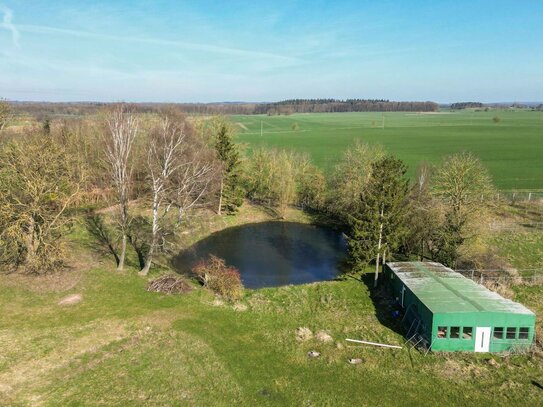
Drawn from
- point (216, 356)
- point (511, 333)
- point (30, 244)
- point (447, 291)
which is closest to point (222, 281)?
point (216, 356)

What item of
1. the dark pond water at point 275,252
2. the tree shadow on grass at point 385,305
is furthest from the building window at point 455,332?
the dark pond water at point 275,252

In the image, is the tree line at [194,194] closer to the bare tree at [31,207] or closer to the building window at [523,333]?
the bare tree at [31,207]

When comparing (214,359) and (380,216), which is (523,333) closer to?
(380,216)

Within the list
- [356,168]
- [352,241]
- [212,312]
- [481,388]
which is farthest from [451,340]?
[356,168]

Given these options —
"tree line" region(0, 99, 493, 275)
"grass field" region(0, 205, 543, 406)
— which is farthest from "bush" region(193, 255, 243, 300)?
"tree line" region(0, 99, 493, 275)

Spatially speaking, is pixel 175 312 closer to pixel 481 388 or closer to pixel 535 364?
pixel 481 388

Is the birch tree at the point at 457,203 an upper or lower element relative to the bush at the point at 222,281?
upper
